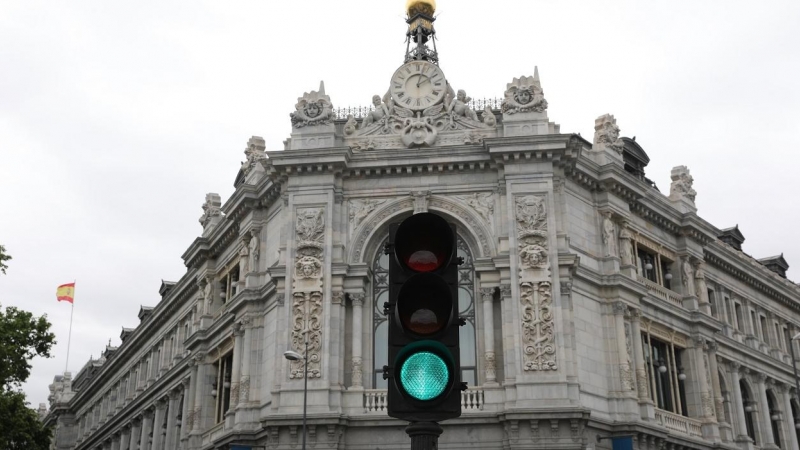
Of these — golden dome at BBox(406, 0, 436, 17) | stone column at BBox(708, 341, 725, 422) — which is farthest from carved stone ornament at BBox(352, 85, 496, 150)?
stone column at BBox(708, 341, 725, 422)

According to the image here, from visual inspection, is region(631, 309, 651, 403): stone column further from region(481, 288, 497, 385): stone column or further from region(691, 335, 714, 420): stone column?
region(481, 288, 497, 385): stone column

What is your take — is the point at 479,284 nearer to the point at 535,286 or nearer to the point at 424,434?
the point at 535,286

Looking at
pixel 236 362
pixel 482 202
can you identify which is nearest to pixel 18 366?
pixel 236 362

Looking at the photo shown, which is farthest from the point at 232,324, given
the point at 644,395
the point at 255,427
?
the point at 644,395

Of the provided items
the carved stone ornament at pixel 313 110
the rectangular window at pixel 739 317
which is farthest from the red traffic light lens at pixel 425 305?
the rectangular window at pixel 739 317

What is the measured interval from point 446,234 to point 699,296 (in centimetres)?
4131

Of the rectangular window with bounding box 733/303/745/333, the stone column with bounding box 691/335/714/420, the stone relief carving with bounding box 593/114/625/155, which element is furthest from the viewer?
the rectangular window with bounding box 733/303/745/333

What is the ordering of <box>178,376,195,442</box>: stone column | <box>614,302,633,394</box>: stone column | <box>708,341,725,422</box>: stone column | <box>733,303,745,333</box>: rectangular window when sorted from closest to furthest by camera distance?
1. <box>614,302,633,394</box>: stone column
2. <box>708,341,725,422</box>: stone column
3. <box>178,376,195,442</box>: stone column
4. <box>733,303,745,333</box>: rectangular window

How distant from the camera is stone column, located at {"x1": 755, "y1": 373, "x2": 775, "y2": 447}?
48.7 meters

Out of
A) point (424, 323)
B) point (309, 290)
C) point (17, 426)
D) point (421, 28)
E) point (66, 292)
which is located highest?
point (421, 28)

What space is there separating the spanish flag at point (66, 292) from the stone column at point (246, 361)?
135ft

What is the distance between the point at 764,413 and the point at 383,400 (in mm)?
26599

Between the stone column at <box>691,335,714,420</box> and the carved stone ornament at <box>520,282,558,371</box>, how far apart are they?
1227 centimetres

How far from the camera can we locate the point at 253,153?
44875 millimetres
